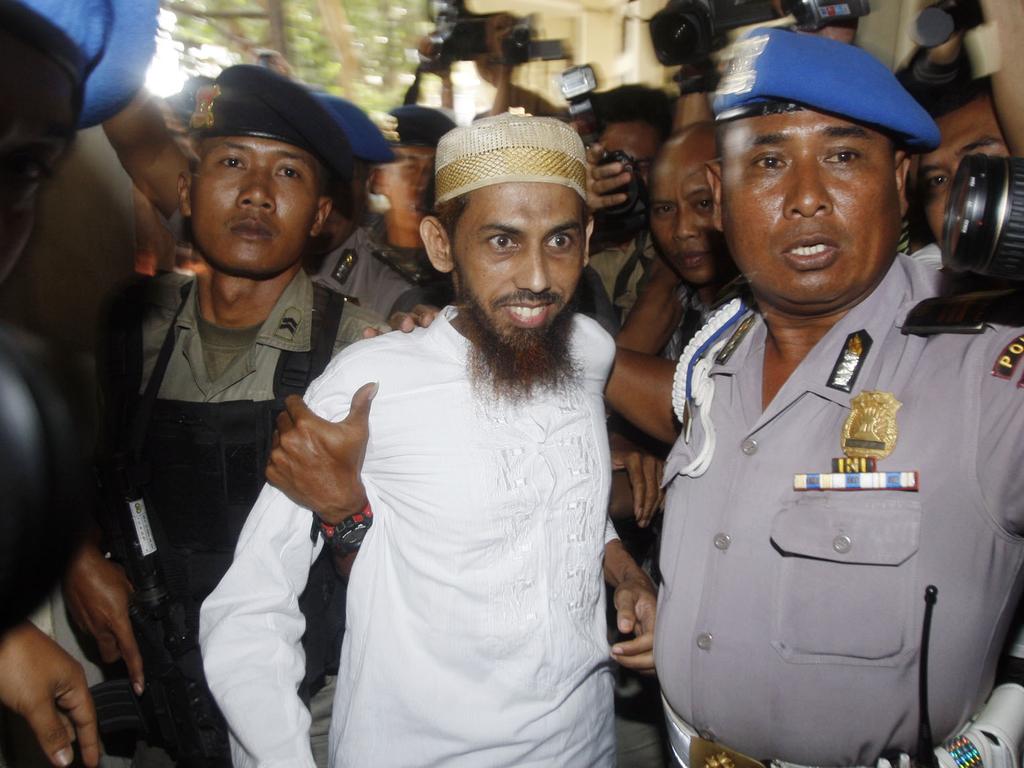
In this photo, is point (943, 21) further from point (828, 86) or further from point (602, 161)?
point (602, 161)

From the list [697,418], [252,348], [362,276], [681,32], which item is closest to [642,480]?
[697,418]

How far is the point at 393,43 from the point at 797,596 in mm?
9064

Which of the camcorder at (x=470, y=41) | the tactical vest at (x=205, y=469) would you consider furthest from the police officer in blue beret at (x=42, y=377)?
the camcorder at (x=470, y=41)

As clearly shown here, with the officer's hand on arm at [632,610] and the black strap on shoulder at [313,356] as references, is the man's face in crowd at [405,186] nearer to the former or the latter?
the black strap on shoulder at [313,356]

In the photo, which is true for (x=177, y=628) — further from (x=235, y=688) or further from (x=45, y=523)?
(x=45, y=523)

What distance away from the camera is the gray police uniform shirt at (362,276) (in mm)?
3488

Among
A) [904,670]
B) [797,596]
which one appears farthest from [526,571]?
[904,670]

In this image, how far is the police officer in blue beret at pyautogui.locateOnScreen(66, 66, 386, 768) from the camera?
2.34 m

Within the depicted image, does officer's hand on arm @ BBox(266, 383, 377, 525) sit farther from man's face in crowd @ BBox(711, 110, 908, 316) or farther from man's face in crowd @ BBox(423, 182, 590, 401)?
man's face in crowd @ BBox(711, 110, 908, 316)

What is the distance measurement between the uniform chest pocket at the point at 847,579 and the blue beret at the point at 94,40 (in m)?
1.66

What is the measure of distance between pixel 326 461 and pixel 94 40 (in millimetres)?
962

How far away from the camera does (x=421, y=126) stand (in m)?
3.96

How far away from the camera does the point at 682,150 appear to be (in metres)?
3.30

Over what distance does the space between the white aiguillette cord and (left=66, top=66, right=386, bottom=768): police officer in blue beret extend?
1.02 m
